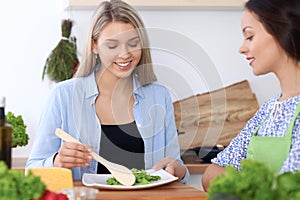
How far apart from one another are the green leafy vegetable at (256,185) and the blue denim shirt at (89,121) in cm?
103

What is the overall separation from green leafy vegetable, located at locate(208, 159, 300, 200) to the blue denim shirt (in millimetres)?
1033

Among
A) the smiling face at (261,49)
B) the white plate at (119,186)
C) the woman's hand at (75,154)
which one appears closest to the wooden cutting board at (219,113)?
the white plate at (119,186)

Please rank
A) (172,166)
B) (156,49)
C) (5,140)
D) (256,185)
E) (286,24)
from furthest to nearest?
(156,49) → (172,166) → (286,24) → (5,140) → (256,185)

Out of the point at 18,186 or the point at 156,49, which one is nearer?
the point at 18,186

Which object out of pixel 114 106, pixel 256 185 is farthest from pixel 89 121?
pixel 256 185

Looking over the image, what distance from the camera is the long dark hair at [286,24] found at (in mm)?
1351

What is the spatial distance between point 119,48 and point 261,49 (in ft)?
1.72

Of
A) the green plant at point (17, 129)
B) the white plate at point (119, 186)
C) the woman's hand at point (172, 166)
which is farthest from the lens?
the green plant at point (17, 129)

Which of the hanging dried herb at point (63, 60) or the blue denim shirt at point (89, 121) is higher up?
the hanging dried herb at point (63, 60)

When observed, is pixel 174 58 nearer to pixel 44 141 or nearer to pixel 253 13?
pixel 44 141

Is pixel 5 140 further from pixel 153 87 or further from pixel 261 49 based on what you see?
pixel 153 87

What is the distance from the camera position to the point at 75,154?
150cm

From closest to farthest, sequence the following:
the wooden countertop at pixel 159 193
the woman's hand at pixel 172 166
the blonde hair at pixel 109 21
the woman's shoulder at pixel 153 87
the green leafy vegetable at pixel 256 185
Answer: the green leafy vegetable at pixel 256 185 → the wooden countertop at pixel 159 193 → the woman's hand at pixel 172 166 → the blonde hair at pixel 109 21 → the woman's shoulder at pixel 153 87

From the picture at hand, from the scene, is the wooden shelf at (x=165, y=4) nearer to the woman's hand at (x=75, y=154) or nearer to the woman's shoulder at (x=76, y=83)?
the woman's shoulder at (x=76, y=83)
